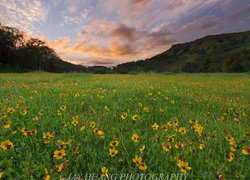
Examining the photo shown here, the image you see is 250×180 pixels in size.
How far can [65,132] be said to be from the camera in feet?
8.17

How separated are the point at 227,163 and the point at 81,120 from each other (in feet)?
7.12

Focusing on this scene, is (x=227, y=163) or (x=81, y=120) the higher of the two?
(x=81, y=120)

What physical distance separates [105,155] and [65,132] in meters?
0.85

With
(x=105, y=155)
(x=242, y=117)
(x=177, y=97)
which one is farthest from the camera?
(x=177, y=97)

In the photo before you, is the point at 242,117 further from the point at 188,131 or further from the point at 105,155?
the point at 105,155

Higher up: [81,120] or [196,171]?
[81,120]

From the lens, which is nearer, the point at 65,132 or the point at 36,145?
the point at 36,145

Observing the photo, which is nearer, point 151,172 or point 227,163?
point 151,172

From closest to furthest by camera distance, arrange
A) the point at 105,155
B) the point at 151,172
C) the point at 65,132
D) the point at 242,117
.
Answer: the point at 151,172
the point at 105,155
the point at 65,132
the point at 242,117

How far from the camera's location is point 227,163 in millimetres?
1839

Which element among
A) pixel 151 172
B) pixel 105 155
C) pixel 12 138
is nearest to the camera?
pixel 151 172

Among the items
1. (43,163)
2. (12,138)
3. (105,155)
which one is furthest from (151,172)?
(12,138)

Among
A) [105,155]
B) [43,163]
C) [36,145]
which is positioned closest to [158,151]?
[105,155]

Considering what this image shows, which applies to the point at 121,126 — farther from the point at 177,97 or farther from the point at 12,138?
the point at 177,97
